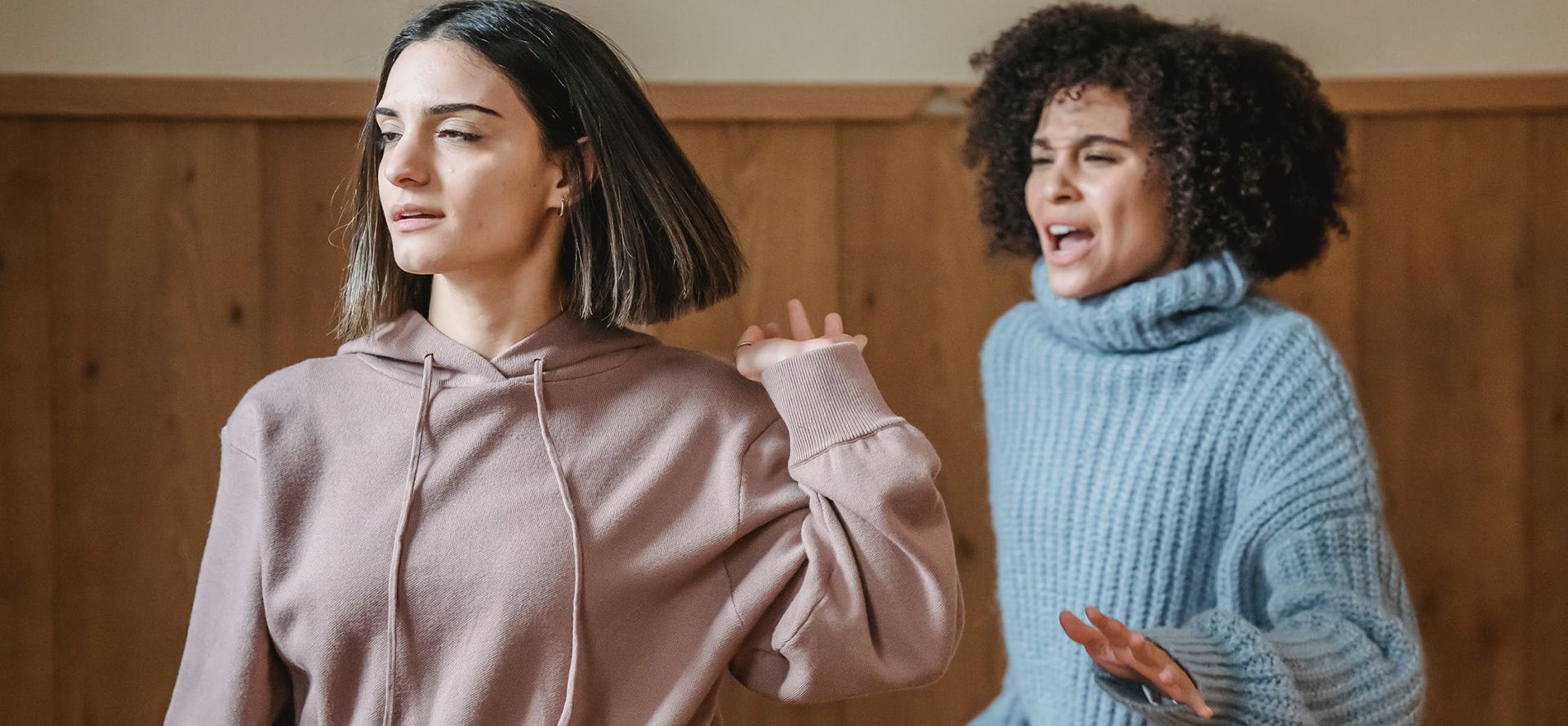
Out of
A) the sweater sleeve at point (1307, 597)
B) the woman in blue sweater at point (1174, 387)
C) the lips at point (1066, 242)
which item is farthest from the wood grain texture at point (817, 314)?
the sweater sleeve at point (1307, 597)

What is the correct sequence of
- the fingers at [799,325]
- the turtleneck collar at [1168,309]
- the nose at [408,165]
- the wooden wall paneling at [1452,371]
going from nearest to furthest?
the nose at [408,165] → the fingers at [799,325] → the turtleneck collar at [1168,309] → the wooden wall paneling at [1452,371]

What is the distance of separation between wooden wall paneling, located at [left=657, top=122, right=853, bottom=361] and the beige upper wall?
87 millimetres

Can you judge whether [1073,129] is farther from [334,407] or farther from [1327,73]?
[334,407]

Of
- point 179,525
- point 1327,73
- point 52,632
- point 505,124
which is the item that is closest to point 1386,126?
point 1327,73

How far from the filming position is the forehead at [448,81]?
950mm

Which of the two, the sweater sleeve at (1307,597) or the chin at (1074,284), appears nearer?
the sweater sleeve at (1307,597)

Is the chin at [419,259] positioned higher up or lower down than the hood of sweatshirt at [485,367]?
higher up

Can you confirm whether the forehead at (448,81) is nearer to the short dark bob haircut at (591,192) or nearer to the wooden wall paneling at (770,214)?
the short dark bob haircut at (591,192)

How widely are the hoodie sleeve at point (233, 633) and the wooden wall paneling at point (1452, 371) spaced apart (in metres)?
1.63

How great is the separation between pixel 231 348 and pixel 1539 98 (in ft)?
6.32

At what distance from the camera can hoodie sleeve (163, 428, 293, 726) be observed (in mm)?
947

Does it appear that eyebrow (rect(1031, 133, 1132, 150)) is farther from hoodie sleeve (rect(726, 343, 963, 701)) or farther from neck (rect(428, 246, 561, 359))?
neck (rect(428, 246, 561, 359))

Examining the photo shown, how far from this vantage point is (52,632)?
1677 mm

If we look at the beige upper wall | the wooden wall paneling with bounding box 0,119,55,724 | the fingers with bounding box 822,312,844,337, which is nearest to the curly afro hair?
the beige upper wall
